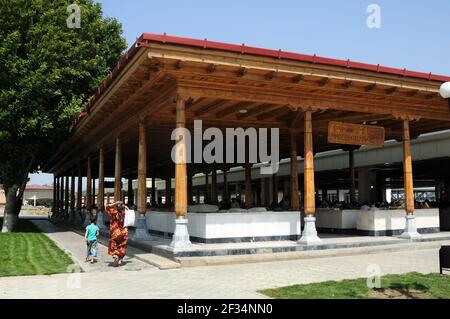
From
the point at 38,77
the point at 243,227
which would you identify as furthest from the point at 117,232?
the point at 38,77

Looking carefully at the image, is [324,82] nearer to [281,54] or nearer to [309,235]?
[281,54]

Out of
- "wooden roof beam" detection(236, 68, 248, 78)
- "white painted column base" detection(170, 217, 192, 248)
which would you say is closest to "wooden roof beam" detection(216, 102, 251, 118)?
A: "wooden roof beam" detection(236, 68, 248, 78)

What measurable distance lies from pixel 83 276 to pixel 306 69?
7.56 meters

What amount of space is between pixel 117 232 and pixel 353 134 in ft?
25.7

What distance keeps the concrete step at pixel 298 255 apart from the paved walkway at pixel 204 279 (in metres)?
0.31

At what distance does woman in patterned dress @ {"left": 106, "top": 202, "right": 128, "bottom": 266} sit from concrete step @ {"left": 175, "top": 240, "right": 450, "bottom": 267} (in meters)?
1.41

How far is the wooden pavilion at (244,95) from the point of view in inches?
452

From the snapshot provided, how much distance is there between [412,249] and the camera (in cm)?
1409

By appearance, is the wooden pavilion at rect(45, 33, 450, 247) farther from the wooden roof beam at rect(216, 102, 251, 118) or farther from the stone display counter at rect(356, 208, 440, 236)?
the stone display counter at rect(356, 208, 440, 236)

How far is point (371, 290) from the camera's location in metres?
7.74

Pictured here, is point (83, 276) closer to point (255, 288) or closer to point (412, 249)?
point (255, 288)

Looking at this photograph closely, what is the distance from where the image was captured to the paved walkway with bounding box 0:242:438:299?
7801 millimetres

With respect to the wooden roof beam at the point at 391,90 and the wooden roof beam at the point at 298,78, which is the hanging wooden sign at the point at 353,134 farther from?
the wooden roof beam at the point at 298,78
